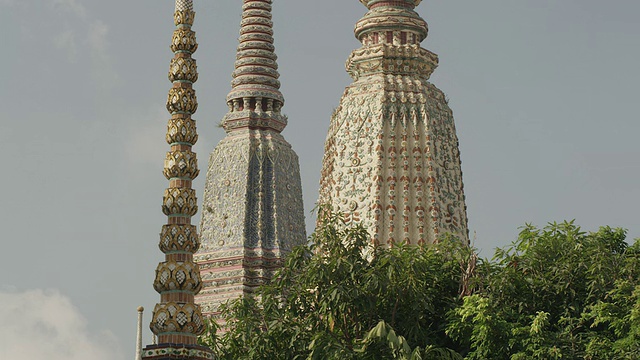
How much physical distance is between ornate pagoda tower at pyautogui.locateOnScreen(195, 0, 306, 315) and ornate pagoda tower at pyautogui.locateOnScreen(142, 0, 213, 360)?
19.1 metres

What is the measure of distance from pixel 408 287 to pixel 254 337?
118 inches

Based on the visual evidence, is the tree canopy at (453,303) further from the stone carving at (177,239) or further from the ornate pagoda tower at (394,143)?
the ornate pagoda tower at (394,143)

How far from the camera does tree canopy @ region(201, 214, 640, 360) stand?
2747 cm

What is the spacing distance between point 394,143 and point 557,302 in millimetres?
7487

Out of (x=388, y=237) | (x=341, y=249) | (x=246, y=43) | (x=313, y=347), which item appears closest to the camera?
(x=313, y=347)

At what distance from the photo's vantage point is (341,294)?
1074 inches

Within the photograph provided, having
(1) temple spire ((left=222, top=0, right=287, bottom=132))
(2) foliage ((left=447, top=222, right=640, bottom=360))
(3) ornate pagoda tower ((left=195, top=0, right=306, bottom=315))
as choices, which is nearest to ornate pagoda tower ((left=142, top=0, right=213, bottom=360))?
(2) foliage ((left=447, top=222, right=640, bottom=360))

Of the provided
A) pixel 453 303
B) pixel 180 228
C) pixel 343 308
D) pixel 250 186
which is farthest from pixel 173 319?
pixel 250 186

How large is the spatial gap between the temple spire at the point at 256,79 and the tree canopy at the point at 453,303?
1883 cm

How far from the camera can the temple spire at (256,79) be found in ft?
158

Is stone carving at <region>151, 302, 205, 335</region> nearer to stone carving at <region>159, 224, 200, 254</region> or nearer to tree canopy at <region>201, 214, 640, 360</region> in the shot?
stone carving at <region>159, 224, 200, 254</region>

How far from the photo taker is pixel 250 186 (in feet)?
154

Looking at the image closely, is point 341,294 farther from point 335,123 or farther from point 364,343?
point 335,123

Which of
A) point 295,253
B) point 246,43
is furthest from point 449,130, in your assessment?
point 246,43
